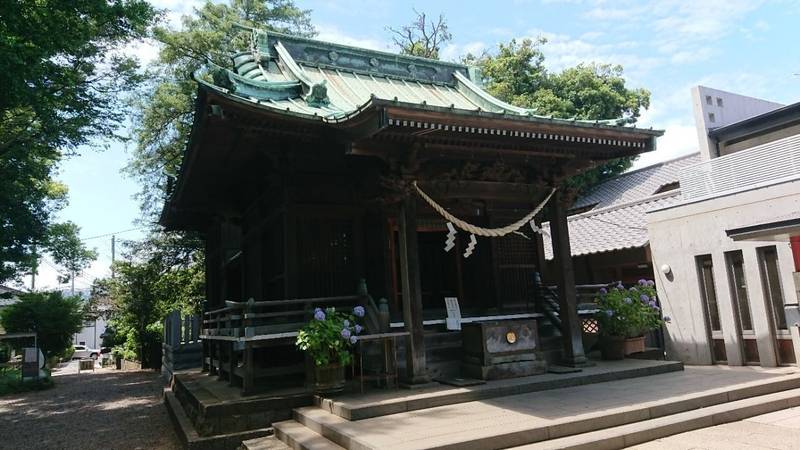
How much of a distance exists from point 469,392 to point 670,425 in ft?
8.16

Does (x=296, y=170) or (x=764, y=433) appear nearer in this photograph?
(x=764, y=433)

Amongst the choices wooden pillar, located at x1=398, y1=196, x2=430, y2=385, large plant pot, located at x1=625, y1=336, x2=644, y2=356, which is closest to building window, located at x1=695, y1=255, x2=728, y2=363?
large plant pot, located at x1=625, y1=336, x2=644, y2=356

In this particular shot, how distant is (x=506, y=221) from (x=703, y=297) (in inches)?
167

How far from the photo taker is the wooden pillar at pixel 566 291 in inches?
348

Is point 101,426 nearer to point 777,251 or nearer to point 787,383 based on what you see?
point 787,383

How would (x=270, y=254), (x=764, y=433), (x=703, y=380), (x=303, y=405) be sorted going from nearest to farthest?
(x=764, y=433) → (x=303, y=405) → (x=703, y=380) → (x=270, y=254)

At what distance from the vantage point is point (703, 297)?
408 inches

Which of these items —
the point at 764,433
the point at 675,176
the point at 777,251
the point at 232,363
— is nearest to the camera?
the point at 764,433

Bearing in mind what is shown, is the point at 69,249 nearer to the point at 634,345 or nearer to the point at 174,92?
the point at 174,92

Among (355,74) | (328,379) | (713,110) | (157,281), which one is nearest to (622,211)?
(713,110)

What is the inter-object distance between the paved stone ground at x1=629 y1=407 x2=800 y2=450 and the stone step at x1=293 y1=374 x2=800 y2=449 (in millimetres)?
142

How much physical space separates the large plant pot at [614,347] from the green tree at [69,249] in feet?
82.4

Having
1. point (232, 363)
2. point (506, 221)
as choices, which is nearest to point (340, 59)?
point (506, 221)

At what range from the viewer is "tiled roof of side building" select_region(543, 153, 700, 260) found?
14.6 m
